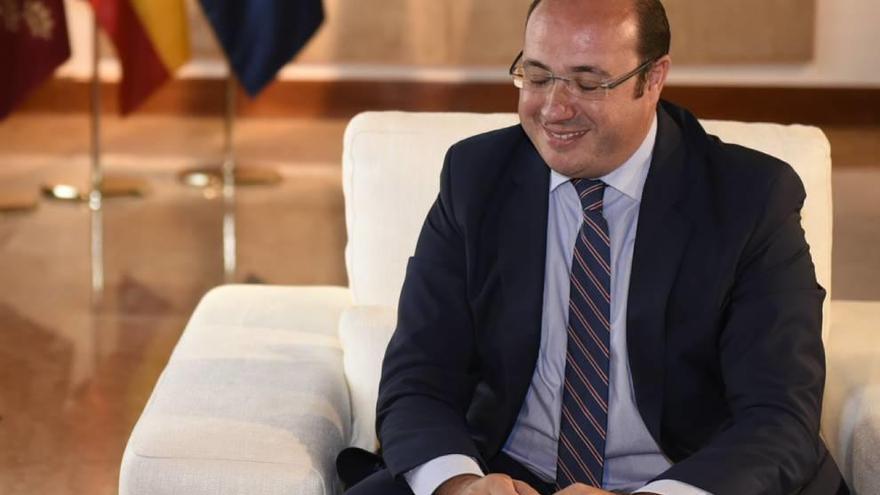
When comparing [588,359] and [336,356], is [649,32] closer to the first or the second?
[588,359]

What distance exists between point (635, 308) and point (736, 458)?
295 millimetres

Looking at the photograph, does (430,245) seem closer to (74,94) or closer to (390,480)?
(390,480)

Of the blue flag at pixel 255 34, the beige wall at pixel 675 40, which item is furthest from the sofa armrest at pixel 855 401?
the beige wall at pixel 675 40

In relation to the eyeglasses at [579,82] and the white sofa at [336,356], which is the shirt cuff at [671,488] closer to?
the white sofa at [336,356]

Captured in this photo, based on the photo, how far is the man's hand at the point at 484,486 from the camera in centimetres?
229

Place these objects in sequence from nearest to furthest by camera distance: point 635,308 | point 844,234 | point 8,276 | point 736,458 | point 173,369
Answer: point 736,458
point 635,308
point 173,369
point 8,276
point 844,234

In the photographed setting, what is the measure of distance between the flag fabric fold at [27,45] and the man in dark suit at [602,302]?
4.05m

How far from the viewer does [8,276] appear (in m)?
5.41

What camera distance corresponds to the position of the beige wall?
25.2ft

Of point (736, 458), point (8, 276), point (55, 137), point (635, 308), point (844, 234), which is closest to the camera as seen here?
point (736, 458)

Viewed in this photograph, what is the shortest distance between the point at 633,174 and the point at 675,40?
17.6 feet

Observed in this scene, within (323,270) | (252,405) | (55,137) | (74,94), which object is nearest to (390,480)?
(252,405)

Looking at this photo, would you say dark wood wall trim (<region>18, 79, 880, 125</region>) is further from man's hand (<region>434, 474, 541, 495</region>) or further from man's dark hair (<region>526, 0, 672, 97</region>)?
man's hand (<region>434, 474, 541, 495</region>)

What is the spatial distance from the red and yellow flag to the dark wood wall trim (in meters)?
1.48
